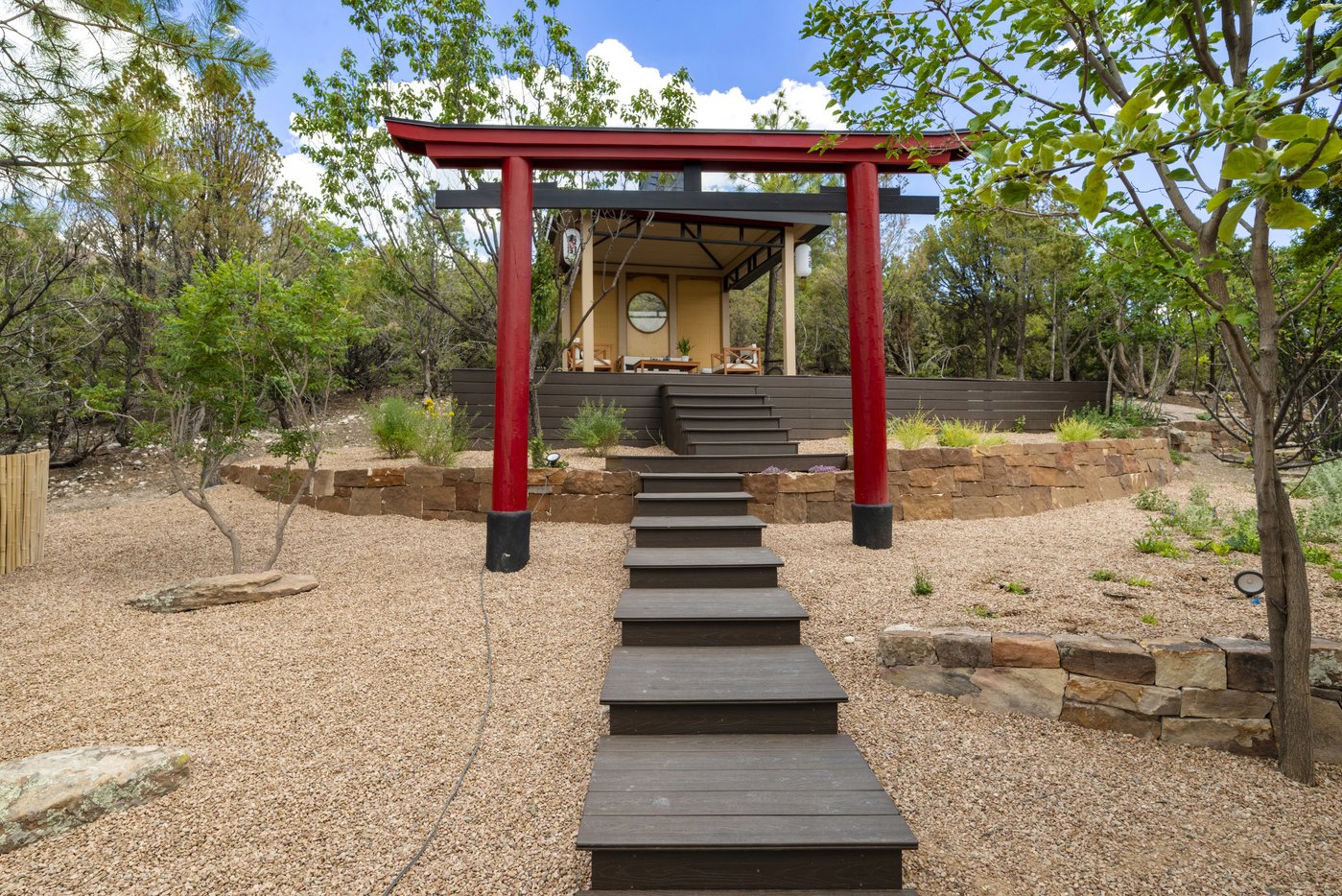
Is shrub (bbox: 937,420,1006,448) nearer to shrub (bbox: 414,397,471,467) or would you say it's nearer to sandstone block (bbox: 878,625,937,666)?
sandstone block (bbox: 878,625,937,666)

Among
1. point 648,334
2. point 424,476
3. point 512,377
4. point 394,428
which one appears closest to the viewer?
point 512,377

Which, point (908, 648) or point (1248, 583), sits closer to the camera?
point (908, 648)

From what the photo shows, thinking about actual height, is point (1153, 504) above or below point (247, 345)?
below

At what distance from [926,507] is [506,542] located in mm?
4027

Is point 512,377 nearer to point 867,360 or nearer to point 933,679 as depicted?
point 867,360

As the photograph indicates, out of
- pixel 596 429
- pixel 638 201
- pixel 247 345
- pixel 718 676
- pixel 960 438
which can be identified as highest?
pixel 638 201

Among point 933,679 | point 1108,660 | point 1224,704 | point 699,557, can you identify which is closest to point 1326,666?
point 1224,704

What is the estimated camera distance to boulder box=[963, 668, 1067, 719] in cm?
264

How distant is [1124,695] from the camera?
2.59 m

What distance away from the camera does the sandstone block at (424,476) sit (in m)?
6.13

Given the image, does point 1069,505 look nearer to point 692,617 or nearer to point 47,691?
point 692,617

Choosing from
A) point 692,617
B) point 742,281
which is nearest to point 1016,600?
point 692,617

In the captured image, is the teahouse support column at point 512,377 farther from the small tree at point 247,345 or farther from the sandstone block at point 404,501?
the sandstone block at point 404,501

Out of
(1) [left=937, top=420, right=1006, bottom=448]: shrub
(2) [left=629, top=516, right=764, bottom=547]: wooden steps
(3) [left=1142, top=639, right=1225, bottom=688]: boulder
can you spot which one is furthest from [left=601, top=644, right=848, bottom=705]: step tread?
(1) [left=937, top=420, right=1006, bottom=448]: shrub
